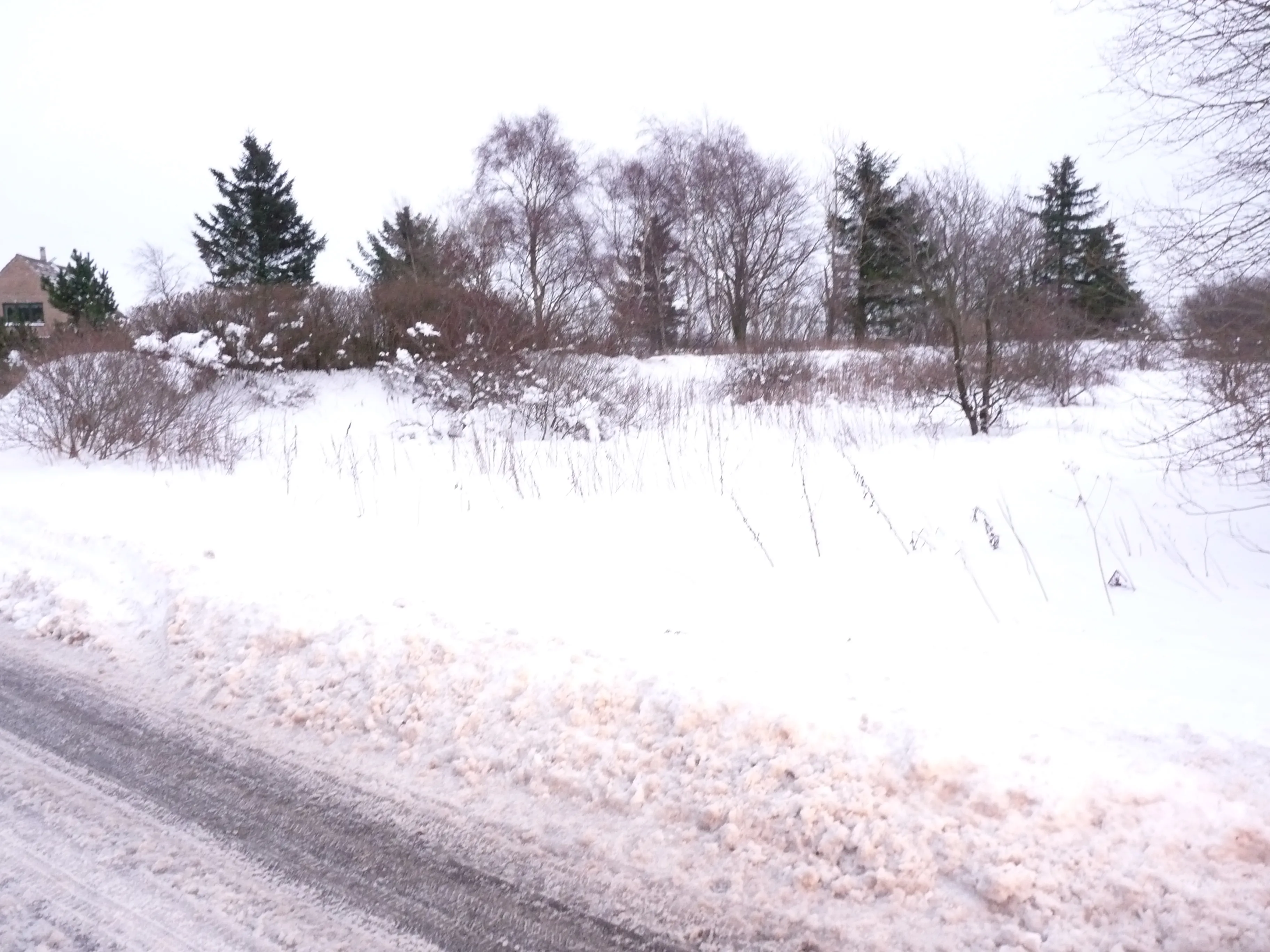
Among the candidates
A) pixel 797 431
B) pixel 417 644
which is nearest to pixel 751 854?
pixel 417 644

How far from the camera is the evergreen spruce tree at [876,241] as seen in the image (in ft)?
48.3

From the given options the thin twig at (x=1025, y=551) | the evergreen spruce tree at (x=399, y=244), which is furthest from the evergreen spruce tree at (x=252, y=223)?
the thin twig at (x=1025, y=551)

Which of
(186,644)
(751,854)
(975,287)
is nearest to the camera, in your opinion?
(751,854)

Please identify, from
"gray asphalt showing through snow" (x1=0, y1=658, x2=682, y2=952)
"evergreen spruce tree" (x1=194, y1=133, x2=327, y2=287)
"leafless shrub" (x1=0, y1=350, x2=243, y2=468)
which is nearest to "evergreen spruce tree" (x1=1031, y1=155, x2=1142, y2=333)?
"gray asphalt showing through snow" (x1=0, y1=658, x2=682, y2=952)

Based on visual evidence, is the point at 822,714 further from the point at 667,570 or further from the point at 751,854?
the point at 667,570

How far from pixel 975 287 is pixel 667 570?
985 cm

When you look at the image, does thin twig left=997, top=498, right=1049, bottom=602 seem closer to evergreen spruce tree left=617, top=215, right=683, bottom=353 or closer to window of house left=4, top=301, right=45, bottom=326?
evergreen spruce tree left=617, top=215, right=683, bottom=353

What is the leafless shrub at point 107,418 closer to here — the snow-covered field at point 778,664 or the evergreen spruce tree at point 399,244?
the snow-covered field at point 778,664

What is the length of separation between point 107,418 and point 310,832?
11.8 meters

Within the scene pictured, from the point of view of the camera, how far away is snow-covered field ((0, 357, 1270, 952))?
9.44 ft

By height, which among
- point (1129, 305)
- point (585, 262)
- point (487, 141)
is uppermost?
point (487, 141)

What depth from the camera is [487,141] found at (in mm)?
34938

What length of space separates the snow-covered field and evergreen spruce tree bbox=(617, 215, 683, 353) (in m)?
26.6

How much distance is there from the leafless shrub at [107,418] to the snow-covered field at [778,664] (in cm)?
348
